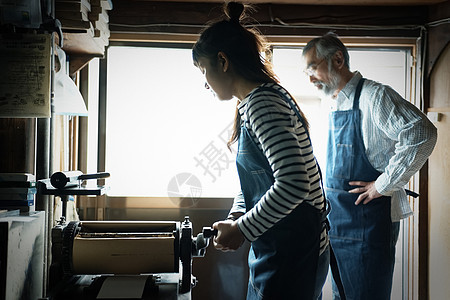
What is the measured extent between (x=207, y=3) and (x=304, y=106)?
91 cm

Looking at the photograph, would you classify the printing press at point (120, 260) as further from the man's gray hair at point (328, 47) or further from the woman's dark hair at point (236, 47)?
the man's gray hair at point (328, 47)

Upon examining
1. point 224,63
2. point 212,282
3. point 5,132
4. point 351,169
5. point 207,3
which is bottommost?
point 212,282

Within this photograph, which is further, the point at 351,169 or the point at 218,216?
the point at 218,216

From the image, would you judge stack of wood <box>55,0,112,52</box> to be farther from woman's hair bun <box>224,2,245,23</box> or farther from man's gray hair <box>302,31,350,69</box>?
man's gray hair <box>302,31,350,69</box>

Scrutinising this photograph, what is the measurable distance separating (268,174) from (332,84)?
111cm

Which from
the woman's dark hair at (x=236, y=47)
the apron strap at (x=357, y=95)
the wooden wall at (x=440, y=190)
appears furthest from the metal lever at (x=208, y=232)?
the wooden wall at (x=440, y=190)

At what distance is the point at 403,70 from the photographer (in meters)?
2.77

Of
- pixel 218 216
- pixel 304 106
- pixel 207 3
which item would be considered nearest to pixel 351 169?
pixel 304 106

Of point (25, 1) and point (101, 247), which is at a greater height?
point (25, 1)

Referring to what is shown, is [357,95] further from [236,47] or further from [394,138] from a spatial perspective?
[236,47]

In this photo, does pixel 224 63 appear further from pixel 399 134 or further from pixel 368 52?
pixel 368 52

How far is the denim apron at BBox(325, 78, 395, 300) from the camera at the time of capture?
192 centimetres

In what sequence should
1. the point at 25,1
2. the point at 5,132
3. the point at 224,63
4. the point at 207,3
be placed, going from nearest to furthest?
the point at 224,63
the point at 25,1
the point at 5,132
the point at 207,3

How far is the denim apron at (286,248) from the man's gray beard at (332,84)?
3.52 ft
